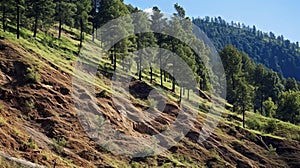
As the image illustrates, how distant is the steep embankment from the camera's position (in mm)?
30312

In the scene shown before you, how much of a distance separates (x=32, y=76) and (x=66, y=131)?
289 inches

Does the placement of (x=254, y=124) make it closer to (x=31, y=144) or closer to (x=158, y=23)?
(x=158, y=23)

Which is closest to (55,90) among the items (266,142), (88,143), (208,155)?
(88,143)

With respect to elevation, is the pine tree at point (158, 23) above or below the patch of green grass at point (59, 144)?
above

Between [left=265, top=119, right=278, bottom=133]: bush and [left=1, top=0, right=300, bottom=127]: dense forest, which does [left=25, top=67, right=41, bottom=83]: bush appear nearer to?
[left=1, top=0, right=300, bottom=127]: dense forest

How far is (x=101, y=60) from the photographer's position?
64.1 metres

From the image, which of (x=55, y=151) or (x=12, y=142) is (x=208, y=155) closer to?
(x=55, y=151)

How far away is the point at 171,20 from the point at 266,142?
2604cm


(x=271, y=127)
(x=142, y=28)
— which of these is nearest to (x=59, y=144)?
(x=142, y=28)

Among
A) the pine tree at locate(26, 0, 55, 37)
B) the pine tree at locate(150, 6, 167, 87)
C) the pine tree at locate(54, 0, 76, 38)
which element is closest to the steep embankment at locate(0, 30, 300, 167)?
the pine tree at locate(26, 0, 55, 37)

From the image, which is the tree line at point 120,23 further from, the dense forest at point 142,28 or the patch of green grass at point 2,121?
the patch of green grass at point 2,121

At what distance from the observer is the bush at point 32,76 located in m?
38.5

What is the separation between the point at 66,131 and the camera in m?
34.8

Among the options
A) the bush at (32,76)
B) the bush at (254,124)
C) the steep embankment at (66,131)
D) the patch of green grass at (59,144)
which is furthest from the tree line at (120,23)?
the patch of green grass at (59,144)
